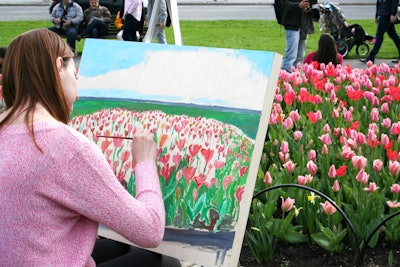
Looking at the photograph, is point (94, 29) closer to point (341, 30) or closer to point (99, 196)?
point (341, 30)

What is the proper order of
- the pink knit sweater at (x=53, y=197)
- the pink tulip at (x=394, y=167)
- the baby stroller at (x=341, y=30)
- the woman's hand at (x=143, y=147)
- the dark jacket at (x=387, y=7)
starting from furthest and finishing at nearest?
the baby stroller at (x=341, y=30) < the dark jacket at (x=387, y=7) < the pink tulip at (x=394, y=167) < the woman's hand at (x=143, y=147) < the pink knit sweater at (x=53, y=197)

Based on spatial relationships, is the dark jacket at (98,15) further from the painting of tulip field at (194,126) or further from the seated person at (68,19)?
the painting of tulip field at (194,126)

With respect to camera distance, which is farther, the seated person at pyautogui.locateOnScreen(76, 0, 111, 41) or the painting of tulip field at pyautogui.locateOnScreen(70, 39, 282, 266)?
the seated person at pyautogui.locateOnScreen(76, 0, 111, 41)

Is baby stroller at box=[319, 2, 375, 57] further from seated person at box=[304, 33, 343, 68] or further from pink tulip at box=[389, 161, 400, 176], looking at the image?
pink tulip at box=[389, 161, 400, 176]

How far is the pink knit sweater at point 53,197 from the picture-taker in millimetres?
1684

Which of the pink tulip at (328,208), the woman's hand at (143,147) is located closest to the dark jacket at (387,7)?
the pink tulip at (328,208)

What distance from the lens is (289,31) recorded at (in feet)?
24.7

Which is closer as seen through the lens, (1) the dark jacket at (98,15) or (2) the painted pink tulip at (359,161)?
(2) the painted pink tulip at (359,161)

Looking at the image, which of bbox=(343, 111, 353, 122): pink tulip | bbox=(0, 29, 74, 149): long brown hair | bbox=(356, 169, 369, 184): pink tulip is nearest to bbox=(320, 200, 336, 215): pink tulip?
bbox=(356, 169, 369, 184): pink tulip

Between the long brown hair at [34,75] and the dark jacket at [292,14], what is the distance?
586 centimetres

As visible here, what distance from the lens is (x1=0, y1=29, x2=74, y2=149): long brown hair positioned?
1.77 metres

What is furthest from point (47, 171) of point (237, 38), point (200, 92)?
point (237, 38)

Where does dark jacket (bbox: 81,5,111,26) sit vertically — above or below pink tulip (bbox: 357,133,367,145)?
below

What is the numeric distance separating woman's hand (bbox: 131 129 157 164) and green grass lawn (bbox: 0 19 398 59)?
8584 mm
